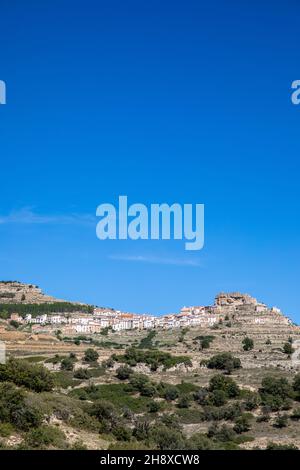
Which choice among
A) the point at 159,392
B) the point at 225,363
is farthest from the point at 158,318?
the point at 159,392

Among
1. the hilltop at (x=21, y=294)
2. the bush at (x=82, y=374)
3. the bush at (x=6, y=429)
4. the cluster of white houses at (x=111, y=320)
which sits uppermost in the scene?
the hilltop at (x=21, y=294)

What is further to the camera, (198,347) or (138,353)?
(198,347)

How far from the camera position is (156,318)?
138 meters

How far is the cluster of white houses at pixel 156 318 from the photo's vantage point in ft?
359

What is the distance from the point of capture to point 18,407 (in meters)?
23.9

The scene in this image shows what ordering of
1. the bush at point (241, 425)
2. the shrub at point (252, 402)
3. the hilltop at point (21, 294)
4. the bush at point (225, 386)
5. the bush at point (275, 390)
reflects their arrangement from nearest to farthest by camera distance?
1. the bush at point (241, 425)
2. the shrub at point (252, 402)
3. the bush at point (275, 390)
4. the bush at point (225, 386)
5. the hilltop at point (21, 294)

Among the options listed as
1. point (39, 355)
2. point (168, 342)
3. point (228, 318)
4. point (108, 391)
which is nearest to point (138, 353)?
point (39, 355)

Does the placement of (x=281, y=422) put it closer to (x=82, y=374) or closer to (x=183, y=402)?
(x=183, y=402)

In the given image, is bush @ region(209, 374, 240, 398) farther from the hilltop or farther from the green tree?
the hilltop

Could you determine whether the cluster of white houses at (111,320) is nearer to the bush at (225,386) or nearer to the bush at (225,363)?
the bush at (225,363)

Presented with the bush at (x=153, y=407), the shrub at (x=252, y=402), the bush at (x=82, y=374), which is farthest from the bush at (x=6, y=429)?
the bush at (x=82, y=374)

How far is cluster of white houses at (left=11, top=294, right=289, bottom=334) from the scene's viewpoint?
359 ft
